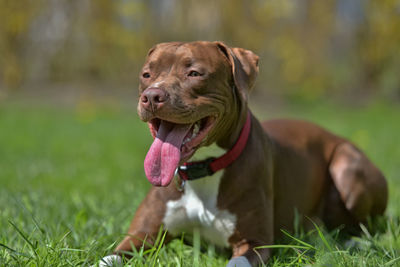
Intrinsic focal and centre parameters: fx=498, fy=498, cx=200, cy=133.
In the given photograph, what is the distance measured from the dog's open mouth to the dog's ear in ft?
0.81

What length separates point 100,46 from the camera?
42.9ft

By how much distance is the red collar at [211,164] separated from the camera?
8.84 feet

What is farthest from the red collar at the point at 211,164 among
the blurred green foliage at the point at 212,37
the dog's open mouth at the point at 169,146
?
the blurred green foliage at the point at 212,37

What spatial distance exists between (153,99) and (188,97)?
219mm

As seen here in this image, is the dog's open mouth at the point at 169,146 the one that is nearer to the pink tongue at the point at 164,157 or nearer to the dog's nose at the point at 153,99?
the pink tongue at the point at 164,157

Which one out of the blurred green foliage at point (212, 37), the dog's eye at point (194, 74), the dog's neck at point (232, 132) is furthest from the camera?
the blurred green foliage at point (212, 37)

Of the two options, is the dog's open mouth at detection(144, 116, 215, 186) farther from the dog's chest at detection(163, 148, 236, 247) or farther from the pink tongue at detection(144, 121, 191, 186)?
the dog's chest at detection(163, 148, 236, 247)

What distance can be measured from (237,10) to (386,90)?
14.8 ft

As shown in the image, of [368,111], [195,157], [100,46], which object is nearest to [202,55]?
[195,157]

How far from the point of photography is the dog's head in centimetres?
239

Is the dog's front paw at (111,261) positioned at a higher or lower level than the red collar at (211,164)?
lower

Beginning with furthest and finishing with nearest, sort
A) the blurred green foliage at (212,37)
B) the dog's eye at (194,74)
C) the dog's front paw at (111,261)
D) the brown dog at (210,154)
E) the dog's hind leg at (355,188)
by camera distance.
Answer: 1. the blurred green foliage at (212,37)
2. the dog's hind leg at (355,188)
3. the dog's eye at (194,74)
4. the brown dog at (210,154)
5. the dog's front paw at (111,261)

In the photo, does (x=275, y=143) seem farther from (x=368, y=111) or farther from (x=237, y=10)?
(x=237, y=10)

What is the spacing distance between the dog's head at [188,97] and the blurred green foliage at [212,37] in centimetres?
1003
